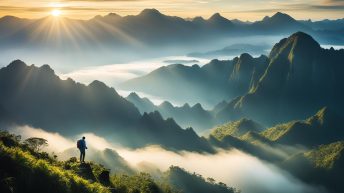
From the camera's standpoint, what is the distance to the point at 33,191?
31.9 metres

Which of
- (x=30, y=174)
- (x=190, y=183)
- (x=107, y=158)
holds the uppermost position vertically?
(x=107, y=158)

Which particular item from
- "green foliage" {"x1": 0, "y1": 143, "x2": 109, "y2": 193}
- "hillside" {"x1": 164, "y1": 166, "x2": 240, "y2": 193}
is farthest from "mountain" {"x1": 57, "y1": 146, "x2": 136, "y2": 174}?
"green foliage" {"x1": 0, "y1": 143, "x2": 109, "y2": 193}

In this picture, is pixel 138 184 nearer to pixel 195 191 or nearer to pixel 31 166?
pixel 31 166

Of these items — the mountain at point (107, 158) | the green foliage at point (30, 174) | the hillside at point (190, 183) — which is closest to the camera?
the green foliage at point (30, 174)

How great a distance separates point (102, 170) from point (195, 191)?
100m

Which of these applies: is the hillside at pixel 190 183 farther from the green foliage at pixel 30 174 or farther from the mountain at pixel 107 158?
the green foliage at pixel 30 174

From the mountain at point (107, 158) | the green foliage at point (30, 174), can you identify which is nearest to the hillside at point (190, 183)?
the mountain at point (107, 158)

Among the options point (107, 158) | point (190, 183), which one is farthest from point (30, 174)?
point (107, 158)

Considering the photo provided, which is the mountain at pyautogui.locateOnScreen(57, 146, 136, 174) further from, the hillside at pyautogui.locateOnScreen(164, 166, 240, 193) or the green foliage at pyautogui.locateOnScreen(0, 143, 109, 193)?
the green foliage at pyautogui.locateOnScreen(0, 143, 109, 193)

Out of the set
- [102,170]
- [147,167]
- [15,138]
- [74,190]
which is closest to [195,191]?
[147,167]

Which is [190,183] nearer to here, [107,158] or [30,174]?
[107,158]

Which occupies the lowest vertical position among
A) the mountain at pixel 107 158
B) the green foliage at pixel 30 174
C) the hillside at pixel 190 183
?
the green foliage at pixel 30 174

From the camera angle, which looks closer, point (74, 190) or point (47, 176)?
point (47, 176)

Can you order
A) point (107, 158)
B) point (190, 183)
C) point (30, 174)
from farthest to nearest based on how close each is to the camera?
point (107, 158) → point (190, 183) → point (30, 174)
